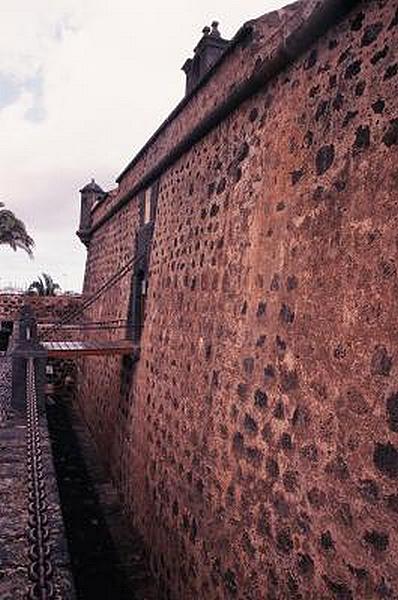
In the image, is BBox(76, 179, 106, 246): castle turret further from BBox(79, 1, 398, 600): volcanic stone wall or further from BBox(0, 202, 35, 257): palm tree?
BBox(79, 1, 398, 600): volcanic stone wall

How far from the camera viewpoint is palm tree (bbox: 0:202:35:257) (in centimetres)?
2116

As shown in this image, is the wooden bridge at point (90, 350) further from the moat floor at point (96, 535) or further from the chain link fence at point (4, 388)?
the moat floor at point (96, 535)

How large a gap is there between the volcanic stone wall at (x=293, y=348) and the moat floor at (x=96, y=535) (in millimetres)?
476

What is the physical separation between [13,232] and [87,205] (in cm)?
673

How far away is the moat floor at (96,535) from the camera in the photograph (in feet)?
19.5

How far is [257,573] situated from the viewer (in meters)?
3.58

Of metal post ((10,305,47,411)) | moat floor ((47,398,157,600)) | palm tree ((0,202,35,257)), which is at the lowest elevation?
moat floor ((47,398,157,600))

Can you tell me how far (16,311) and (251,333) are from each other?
13.3 metres

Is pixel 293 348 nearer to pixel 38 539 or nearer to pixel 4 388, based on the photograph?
pixel 38 539

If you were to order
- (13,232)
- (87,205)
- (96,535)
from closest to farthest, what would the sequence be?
(96,535) → (87,205) → (13,232)

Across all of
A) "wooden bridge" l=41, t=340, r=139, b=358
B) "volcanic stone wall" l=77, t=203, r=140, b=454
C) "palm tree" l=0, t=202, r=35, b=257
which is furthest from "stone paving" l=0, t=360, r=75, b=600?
"palm tree" l=0, t=202, r=35, b=257

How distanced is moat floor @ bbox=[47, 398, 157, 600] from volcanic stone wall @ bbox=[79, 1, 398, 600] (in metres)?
0.48

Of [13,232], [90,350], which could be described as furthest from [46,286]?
[90,350]

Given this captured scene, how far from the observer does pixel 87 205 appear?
16.4 m
